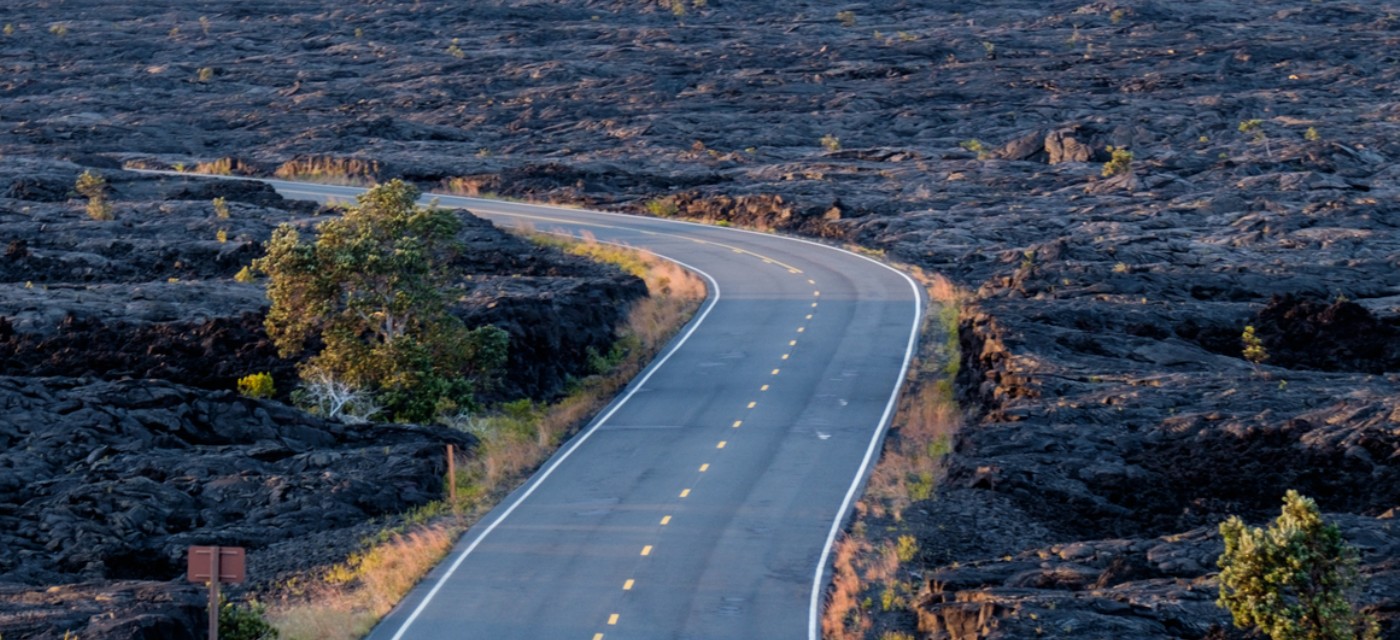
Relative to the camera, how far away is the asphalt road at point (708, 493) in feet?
82.6

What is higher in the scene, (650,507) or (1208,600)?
(1208,600)

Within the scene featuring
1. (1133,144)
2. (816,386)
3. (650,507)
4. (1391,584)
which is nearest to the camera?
(1391,584)

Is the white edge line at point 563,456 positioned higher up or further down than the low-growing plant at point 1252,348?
further down

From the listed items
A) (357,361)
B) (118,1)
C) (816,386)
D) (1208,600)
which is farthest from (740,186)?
(118,1)

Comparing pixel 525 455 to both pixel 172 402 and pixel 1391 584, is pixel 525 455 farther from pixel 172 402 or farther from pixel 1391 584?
pixel 1391 584

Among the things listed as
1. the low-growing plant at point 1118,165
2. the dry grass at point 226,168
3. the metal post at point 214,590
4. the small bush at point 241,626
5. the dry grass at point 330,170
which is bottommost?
the dry grass at point 226,168

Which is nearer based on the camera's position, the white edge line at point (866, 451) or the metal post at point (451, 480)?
the white edge line at point (866, 451)

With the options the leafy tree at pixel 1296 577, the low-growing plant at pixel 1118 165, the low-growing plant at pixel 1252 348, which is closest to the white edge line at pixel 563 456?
the leafy tree at pixel 1296 577

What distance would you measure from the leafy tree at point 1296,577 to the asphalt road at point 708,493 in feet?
22.8

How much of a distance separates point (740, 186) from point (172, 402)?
41.9 meters

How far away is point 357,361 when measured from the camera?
36938 millimetres

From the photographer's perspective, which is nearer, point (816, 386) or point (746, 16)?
point (816, 386)

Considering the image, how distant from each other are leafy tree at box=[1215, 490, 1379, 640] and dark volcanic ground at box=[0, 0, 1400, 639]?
6.71 ft

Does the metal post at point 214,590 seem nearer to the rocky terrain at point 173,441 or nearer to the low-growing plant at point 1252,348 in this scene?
the rocky terrain at point 173,441
